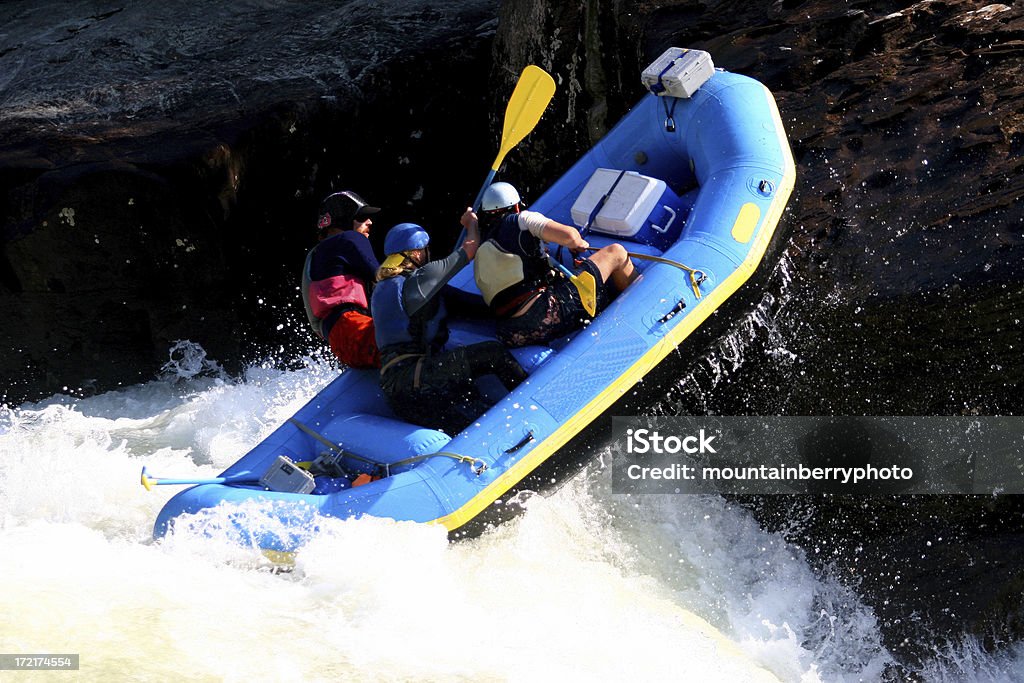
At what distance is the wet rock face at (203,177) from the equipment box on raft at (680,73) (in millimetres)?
2208

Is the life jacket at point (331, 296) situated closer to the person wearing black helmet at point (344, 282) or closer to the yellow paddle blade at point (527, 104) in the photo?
the person wearing black helmet at point (344, 282)

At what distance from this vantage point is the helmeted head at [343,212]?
5.75 meters

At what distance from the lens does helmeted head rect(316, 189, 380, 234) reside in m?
5.75

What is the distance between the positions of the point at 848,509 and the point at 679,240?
154 cm

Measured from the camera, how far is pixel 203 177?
7.52 m

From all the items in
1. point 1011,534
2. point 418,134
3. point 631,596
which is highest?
point 418,134

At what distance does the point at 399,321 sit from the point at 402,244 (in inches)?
13.1

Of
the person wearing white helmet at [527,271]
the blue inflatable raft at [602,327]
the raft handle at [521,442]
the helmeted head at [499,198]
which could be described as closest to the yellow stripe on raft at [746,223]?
the blue inflatable raft at [602,327]

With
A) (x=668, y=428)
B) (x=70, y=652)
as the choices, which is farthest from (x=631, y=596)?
(x=70, y=652)

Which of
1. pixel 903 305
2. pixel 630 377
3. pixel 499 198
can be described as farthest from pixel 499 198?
pixel 903 305

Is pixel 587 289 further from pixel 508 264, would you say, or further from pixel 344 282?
pixel 344 282

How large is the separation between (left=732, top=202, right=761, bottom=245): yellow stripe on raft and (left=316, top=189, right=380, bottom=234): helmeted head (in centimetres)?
167

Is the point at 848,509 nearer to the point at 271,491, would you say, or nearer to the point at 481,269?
the point at 481,269

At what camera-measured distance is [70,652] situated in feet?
13.7
